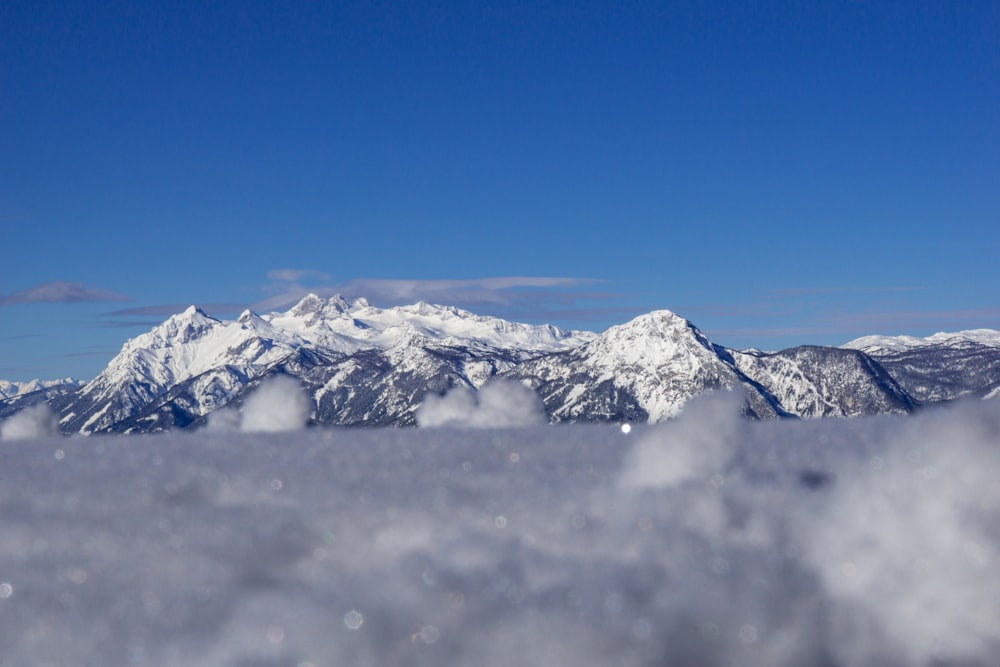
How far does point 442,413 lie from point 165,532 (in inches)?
1960

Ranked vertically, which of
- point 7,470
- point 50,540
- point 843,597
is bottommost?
point 843,597

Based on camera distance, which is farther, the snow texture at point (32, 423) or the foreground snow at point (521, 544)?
the snow texture at point (32, 423)

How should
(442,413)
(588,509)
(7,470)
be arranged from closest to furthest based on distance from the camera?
(588,509) < (7,470) < (442,413)

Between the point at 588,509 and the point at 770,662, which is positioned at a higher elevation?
the point at 588,509

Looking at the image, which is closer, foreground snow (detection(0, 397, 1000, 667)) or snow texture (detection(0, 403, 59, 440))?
foreground snow (detection(0, 397, 1000, 667))

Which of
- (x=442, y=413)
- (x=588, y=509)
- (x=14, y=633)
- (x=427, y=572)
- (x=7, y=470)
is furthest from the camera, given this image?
(x=442, y=413)

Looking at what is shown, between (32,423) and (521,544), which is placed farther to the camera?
(32,423)

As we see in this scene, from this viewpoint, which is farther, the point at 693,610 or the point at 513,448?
the point at 513,448

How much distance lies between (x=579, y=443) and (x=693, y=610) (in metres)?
14.9

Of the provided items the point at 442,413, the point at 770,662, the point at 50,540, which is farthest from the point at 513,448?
the point at 442,413

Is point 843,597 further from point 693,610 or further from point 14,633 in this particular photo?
point 14,633

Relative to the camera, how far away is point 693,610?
4294cm

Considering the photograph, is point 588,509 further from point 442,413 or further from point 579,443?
point 442,413

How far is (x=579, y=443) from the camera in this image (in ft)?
182
